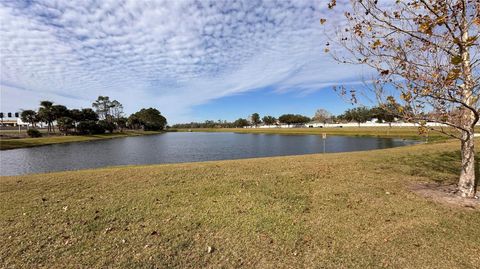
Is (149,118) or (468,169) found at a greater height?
(149,118)

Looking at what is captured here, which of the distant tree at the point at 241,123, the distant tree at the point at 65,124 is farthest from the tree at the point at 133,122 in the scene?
the distant tree at the point at 241,123

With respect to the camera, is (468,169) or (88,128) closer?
(468,169)

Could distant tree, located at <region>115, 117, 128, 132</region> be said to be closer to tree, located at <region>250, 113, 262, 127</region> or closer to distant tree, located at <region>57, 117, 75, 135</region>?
distant tree, located at <region>57, 117, 75, 135</region>

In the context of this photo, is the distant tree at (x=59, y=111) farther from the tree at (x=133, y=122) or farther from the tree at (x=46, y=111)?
the tree at (x=133, y=122)

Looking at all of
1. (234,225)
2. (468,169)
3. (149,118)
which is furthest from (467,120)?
(149,118)

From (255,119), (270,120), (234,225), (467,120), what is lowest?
(234,225)

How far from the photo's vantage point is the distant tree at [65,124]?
235 ft

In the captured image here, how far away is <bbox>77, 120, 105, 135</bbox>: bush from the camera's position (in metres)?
76.9

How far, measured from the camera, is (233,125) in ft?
632

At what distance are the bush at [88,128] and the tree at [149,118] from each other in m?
49.3

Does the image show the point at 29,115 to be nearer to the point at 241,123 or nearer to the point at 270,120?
the point at 241,123

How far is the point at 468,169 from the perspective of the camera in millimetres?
6551

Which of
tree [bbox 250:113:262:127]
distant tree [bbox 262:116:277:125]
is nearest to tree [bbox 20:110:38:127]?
tree [bbox 250:113:262:127]

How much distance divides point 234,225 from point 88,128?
8589cm
